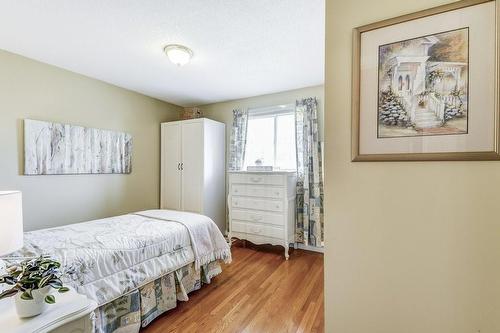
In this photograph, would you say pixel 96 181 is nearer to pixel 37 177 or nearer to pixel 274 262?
pixel 37 177

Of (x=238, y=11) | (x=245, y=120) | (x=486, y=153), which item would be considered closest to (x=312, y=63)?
(x=238, y=11)

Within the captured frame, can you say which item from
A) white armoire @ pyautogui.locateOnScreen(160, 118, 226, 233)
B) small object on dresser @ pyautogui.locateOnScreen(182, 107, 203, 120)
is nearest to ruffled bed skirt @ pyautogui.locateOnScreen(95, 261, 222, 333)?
white armoire @ pyautogui.locateOnScreen(160, 118, 226, 233)

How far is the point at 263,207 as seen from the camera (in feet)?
10.7

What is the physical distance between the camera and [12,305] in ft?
3.18

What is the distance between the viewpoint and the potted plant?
2.87 ft

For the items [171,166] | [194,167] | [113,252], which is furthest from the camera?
[171,166]

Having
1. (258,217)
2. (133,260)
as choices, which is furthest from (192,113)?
(133,260)

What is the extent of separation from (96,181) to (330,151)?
3198 millimetres

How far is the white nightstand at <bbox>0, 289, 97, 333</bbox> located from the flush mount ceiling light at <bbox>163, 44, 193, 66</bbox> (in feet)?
6.70

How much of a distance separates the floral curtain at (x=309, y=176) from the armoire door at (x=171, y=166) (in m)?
1.91

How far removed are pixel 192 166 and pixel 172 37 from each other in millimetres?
1998

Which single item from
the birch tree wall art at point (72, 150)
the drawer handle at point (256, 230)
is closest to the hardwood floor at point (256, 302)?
the drawer handle at point (256, 230)

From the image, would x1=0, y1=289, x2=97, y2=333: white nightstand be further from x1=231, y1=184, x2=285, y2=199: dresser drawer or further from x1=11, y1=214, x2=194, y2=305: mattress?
x1=231, y1=184, x2=285, y2=199: dresser drawer

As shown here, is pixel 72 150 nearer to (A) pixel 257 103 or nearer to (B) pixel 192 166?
(B) pixel 192 166
